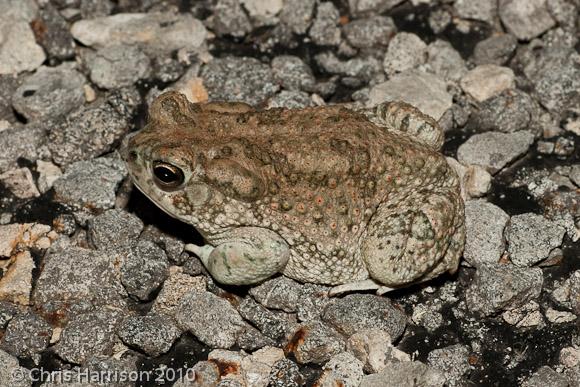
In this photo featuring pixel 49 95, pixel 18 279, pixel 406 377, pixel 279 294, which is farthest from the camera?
pixel 49 95

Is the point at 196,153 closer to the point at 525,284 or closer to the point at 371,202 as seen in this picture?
the point at 371,202

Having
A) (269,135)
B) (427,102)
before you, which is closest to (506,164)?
(427,102)

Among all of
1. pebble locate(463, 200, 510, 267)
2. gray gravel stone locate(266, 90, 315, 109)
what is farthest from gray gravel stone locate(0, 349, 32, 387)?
pebble locate(463, 200, 510, 267)

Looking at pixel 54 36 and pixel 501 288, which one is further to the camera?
pixel 54 36

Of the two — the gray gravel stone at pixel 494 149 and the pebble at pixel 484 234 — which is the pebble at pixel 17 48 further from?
the pebble at pixel 484 234

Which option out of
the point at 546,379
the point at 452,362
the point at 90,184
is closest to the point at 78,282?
the point at 90,184

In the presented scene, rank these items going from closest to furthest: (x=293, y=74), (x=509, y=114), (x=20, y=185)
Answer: (x=20, y=185) < (x=509, y=114) < (x=293, y=74)

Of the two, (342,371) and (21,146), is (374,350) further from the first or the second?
(21,146)
